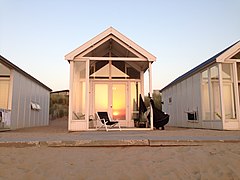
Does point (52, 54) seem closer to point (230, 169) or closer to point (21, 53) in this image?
point (21, 53)

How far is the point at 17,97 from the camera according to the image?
1072 centimetres

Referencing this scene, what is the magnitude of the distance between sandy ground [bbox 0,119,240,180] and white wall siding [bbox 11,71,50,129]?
7.24 meters

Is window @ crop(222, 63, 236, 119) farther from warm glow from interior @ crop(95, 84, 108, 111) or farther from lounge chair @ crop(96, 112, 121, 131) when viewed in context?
warm glow from interior @ crop(95, 84, 108, 111)

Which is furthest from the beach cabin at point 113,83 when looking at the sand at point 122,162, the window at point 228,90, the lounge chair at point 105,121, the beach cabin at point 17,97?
the sand at point 122,162

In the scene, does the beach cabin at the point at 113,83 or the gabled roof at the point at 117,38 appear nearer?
the gabled roof at the point at 117,38

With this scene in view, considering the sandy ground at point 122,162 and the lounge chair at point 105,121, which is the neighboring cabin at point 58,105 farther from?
the sandy ground at point 122,162

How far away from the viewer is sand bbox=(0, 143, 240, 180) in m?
2.63

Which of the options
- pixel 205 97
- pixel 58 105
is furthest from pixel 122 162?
pixel 58 105

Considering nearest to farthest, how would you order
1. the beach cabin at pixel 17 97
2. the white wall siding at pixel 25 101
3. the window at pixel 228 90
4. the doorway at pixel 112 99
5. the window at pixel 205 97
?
the window at pixel 228 90 → the beach cabin at pixel 17 97 → the window at pixel 205 97 → the doorway at pixel 112 99 → the white wall siding at pixel 25 101

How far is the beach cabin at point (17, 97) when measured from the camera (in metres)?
9.59

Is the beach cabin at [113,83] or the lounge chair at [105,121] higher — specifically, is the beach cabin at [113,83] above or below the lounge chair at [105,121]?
above

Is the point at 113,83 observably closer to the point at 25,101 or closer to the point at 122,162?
the point at 25,101

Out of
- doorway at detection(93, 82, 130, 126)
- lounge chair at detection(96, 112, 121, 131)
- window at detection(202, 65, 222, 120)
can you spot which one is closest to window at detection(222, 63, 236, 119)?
window at detection(202, 65, 222, 120)

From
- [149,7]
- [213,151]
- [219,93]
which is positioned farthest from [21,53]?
[213,151]
